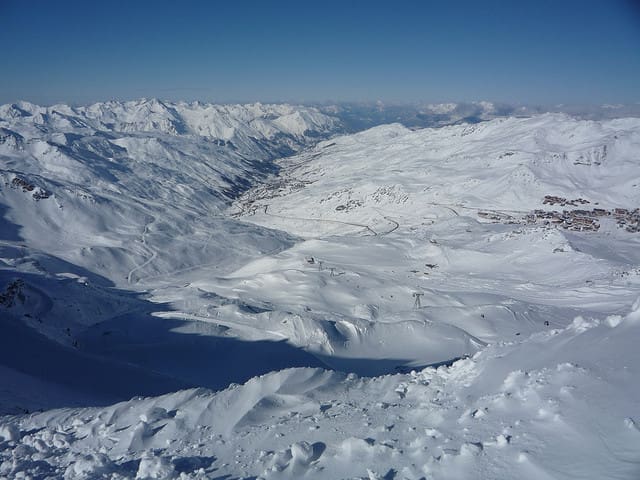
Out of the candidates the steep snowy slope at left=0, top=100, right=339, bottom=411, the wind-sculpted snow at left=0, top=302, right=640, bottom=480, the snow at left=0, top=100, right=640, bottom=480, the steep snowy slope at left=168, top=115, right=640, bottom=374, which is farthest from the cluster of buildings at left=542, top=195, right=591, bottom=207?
the wind-sculpted snow at left=0, top=302, right=640, bottom=480

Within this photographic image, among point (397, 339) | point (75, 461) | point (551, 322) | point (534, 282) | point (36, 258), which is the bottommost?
point (534, 282)

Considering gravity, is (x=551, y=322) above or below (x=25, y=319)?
below

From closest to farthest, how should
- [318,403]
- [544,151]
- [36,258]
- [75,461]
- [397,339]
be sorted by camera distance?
[75,461], [318,403], [397,339], [36,258], [544,151]

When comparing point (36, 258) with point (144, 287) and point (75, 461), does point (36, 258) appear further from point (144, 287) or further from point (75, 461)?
point (75, 461)

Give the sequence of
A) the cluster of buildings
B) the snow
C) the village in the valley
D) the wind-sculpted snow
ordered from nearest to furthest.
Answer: the wind-sculpted snow
the snow
the village in the valley
the cluster of buildings

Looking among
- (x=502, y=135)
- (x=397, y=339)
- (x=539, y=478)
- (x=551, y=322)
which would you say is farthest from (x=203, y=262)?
(x=502, y=135)

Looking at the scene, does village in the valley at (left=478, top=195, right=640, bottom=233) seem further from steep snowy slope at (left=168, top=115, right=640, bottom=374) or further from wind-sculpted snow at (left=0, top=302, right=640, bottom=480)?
wind-sculpted snow at (left=0, top=302, right=640, bottom=480)

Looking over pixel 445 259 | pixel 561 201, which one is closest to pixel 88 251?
pixel 445 259
